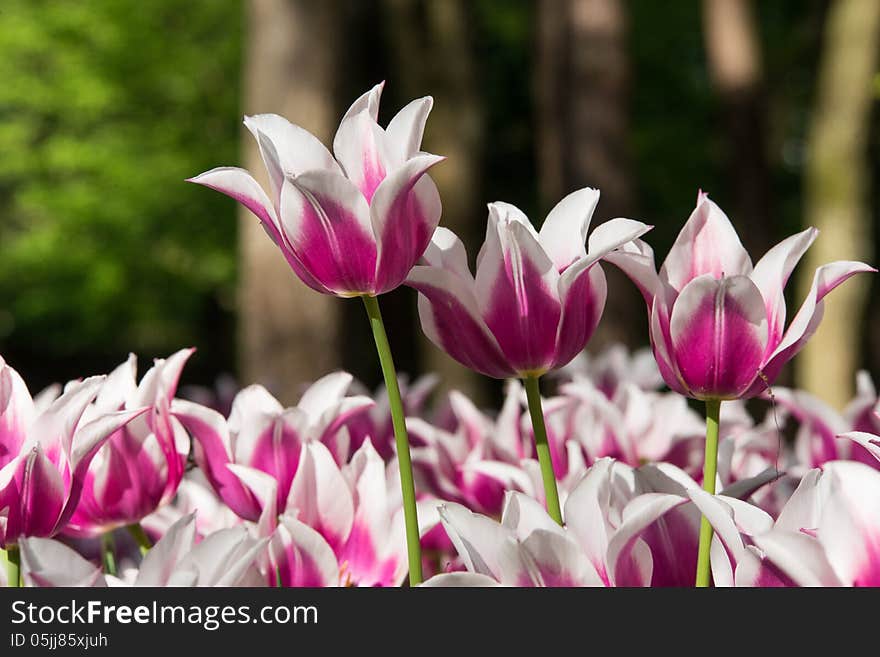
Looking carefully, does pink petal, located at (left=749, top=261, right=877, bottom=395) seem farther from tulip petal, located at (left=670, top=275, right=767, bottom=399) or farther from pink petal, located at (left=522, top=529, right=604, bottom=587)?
pink petal, located at (left=522, top=529, right=604, bottom=587)

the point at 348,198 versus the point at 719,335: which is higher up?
the point at 348,198

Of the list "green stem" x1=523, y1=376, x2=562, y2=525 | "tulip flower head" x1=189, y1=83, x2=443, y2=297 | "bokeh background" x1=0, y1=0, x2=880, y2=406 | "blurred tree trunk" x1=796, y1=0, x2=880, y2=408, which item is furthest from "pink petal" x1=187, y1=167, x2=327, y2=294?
"blurred tree trunk" x1=796, y1=0, x2=880, y2=408

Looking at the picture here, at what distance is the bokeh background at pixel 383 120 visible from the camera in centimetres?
654

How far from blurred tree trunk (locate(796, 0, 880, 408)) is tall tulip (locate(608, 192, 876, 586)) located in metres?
7.16

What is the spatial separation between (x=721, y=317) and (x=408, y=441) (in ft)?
1.05

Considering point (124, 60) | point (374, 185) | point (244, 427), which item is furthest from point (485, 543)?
point (124, 60)

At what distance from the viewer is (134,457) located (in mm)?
1405

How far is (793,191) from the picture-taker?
2017 cm

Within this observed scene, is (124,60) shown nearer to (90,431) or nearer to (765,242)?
(765,242)

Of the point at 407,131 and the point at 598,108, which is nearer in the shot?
the point at 407,131

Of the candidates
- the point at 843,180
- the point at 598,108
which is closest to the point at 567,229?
the point at 598,108

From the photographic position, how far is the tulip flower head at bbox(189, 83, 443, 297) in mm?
1110

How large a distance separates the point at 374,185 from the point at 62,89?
45.1 ft

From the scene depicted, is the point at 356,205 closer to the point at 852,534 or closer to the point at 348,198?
the point at 348,198
